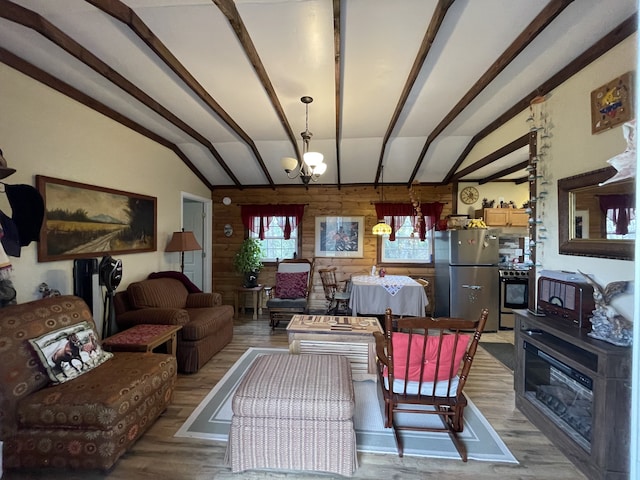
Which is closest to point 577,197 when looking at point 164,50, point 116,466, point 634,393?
point 634,393

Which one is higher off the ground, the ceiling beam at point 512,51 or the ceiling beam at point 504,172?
the ceiling beam at point 512,51

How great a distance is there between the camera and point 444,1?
6.20 feet

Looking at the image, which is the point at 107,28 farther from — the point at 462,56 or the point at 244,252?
the point at 244,252

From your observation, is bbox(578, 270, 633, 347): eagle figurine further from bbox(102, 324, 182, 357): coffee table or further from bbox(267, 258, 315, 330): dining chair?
bbox(267, 258, 315, 330): dining chair

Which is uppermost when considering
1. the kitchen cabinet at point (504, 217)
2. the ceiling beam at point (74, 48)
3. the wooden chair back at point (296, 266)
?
the ceiling beam at point (74, 48)

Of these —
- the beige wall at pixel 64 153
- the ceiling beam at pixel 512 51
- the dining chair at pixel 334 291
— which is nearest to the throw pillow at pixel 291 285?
the dining chair at pixel 334 291

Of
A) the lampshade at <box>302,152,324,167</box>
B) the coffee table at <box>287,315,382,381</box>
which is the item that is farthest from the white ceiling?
the coffee table at <box>287,315,382,381</box>

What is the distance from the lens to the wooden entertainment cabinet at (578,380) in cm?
165

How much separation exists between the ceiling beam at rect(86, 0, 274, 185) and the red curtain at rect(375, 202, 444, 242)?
3.19 meters

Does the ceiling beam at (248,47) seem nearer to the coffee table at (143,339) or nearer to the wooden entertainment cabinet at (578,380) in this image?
the coffee table at (143,339)

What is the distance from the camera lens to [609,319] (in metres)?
1.78

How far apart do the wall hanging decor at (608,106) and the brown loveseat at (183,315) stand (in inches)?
155

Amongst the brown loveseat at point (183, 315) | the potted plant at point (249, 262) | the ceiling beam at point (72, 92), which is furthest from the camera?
the potted plant at point (249, 262)

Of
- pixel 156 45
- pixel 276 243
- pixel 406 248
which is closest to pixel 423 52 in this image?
pixel 156 45
